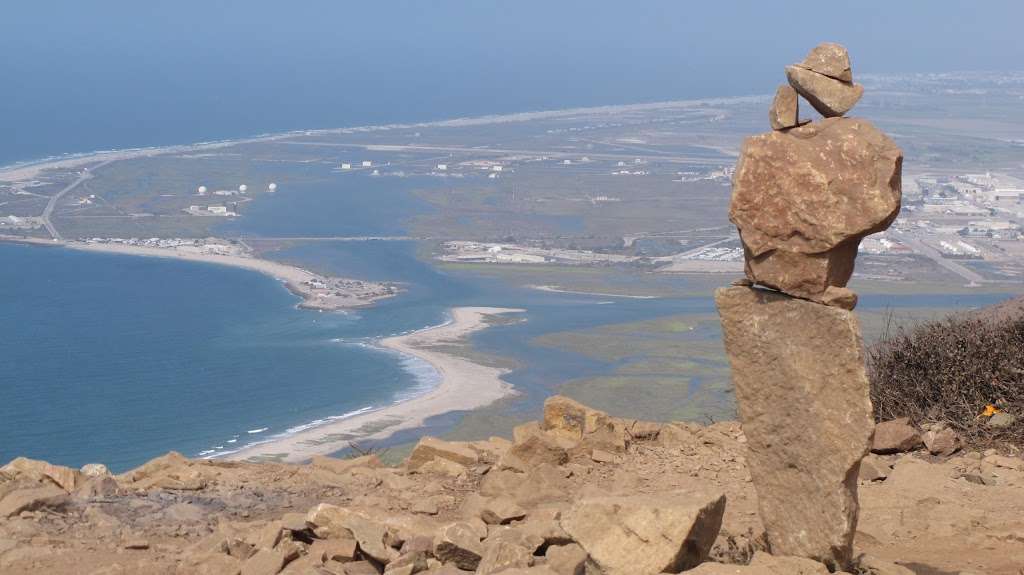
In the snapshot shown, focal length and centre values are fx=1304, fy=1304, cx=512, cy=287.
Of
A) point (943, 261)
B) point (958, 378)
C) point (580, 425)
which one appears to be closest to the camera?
point (580, 425)

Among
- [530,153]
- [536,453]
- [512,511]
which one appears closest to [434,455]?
[536,453]

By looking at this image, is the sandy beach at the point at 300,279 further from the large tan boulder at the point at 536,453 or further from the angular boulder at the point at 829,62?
the angular boulder at the point at 829,62

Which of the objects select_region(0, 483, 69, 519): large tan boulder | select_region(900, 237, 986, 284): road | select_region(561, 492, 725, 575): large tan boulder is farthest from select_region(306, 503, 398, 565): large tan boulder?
select_region(900, 237, 986, 284): road

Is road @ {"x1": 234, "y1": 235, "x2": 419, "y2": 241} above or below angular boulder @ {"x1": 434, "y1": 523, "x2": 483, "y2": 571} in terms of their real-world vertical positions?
below

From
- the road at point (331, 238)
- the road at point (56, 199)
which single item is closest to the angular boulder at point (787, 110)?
the road at point (331, 238)

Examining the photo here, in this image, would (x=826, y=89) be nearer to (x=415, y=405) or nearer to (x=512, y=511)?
(x=512, y=511)

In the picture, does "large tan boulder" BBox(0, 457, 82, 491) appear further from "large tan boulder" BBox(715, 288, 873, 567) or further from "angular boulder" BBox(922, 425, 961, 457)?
"angular boulder" BBox(922, 425, 961, 457)
